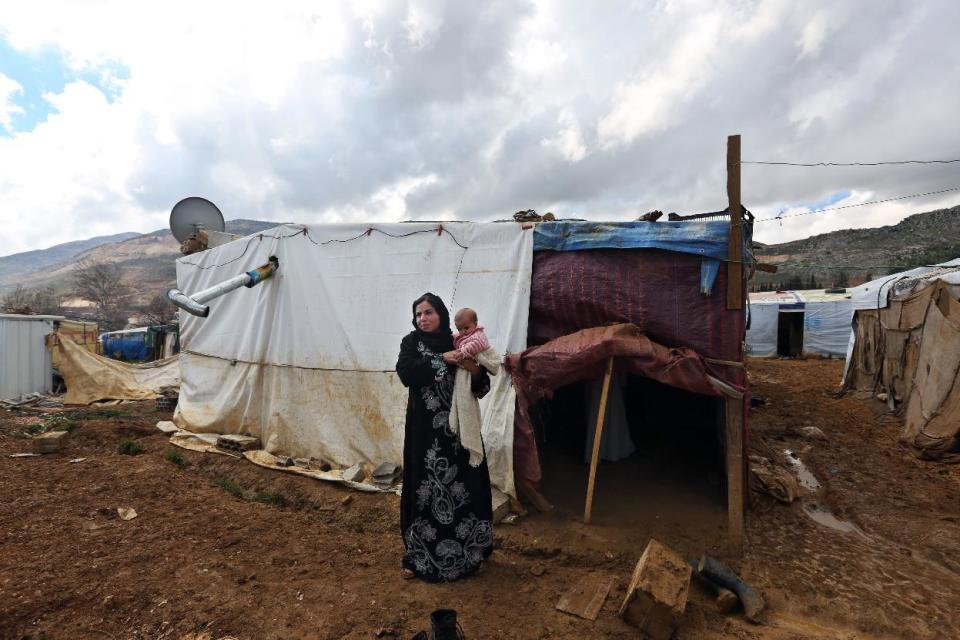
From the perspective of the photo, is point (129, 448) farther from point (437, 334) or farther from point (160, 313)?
point (160, 313)

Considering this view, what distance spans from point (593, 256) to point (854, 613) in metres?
3.13

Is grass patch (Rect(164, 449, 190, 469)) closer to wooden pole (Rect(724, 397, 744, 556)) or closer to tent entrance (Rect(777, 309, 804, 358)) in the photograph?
wooden pole (Rect(724, 397, 744, 556))

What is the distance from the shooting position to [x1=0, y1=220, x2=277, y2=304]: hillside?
174 ft

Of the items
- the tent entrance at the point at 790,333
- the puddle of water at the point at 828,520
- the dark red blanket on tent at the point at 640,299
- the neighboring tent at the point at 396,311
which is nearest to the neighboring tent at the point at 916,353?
the puddle of water at the point at 828,520

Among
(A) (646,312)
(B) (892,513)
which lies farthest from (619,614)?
(B) (892,513)

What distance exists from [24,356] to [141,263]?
68620 millimetres

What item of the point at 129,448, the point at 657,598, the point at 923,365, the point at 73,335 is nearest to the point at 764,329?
the point at 923,365

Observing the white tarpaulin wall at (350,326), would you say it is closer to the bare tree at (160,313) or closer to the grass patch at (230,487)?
the grass patch at (230,487)

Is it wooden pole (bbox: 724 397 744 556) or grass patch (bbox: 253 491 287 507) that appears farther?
grass patch (bbox: 253 491 287 507)

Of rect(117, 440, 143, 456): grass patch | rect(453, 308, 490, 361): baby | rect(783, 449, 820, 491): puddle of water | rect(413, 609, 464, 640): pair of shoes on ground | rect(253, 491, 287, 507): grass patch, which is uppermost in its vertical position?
rect(453, 308, 490, 361): baby

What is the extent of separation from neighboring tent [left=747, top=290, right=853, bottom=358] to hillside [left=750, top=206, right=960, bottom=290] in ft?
9.69

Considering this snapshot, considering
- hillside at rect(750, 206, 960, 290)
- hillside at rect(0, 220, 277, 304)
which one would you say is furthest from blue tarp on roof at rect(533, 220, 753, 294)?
hillside at rect(0, 220, 277, 304)

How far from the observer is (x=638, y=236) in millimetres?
4105

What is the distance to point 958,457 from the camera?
5.82m
